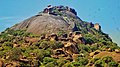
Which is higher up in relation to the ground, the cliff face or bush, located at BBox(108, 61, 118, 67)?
the cliff face

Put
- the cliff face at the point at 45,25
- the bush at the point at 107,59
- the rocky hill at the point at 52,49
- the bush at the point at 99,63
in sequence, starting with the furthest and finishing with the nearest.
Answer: the cliff face at the point at 45,25
the bush at the point at 107,59
the rocky hill at the point at 52,49
the bush at the point at 99,63

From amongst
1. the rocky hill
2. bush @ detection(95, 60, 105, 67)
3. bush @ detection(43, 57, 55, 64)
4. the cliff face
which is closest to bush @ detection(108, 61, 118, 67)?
the rocky hill

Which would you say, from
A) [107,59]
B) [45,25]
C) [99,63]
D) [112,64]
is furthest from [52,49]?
[45,25]

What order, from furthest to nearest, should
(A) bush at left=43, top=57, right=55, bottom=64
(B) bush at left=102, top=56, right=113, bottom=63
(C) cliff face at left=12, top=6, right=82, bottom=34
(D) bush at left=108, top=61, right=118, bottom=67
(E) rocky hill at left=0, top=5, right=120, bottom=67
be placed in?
1. (C) cliff face at left=12, top=6, right=82, bottom=34
2. (A) bush at left=43, top=57, right=55, bottom=64
3. (B) bush at left=102, top=56, right=113, bottom=63
4. (E) rocky hill at left=0, top=5, right=120, bottom=67
5. (D) bush at left=108, top=61, right=118, bottom=67

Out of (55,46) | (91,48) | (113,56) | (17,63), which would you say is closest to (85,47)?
(91,48)

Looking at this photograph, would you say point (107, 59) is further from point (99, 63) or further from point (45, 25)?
point (45, 25)

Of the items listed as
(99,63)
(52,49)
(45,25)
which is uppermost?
(45,25)

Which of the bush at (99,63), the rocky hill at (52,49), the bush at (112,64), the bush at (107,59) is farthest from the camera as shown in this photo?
the bush at (107,59)

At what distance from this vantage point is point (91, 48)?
9150 centimetres

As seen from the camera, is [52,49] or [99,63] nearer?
[99,63]

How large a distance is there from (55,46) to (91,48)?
48.7 ft

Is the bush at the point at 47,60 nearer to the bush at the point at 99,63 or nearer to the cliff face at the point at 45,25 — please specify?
the bush at the point at 99,63

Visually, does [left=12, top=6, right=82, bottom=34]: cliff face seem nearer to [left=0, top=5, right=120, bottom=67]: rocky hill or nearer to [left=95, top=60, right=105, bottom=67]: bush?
[left=0, top=5, right=120, bottom=67]: rocky hill

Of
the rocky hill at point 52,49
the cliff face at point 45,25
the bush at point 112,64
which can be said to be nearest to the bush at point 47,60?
the rocky hill at point 52,49
